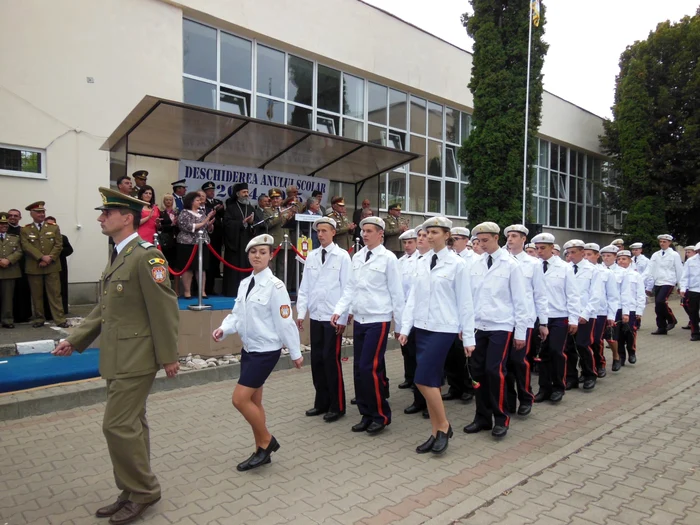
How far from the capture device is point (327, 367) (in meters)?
5.70

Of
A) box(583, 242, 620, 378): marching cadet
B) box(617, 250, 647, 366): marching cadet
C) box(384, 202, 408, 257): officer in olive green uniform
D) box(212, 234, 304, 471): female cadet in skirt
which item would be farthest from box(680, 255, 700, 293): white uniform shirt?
box(212, 234, 304, 471): female cadet in skirt

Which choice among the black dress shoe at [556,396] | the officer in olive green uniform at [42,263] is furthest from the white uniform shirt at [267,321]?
the officer in olive green uniform at [42,263]

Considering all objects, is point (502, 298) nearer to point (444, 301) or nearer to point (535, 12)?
point (444, 301)

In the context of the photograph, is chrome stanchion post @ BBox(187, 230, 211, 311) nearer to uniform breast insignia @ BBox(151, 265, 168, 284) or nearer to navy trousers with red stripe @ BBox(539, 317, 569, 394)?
uniform breast insignia @ BBox(151, 265, 168, 284)

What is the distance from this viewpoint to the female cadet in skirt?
14.0ft

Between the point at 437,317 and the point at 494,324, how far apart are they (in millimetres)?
809

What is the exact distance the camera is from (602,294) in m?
7.45

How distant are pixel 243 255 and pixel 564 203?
2079cm

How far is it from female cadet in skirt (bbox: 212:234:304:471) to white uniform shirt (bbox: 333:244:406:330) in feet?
3.50

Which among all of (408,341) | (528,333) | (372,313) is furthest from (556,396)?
(372,313)

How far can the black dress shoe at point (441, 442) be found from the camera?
465 cm

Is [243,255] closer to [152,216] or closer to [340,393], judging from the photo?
[152,216]

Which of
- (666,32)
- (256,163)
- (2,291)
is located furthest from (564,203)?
(2,291)

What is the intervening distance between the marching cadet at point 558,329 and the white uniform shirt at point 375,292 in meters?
2.26
